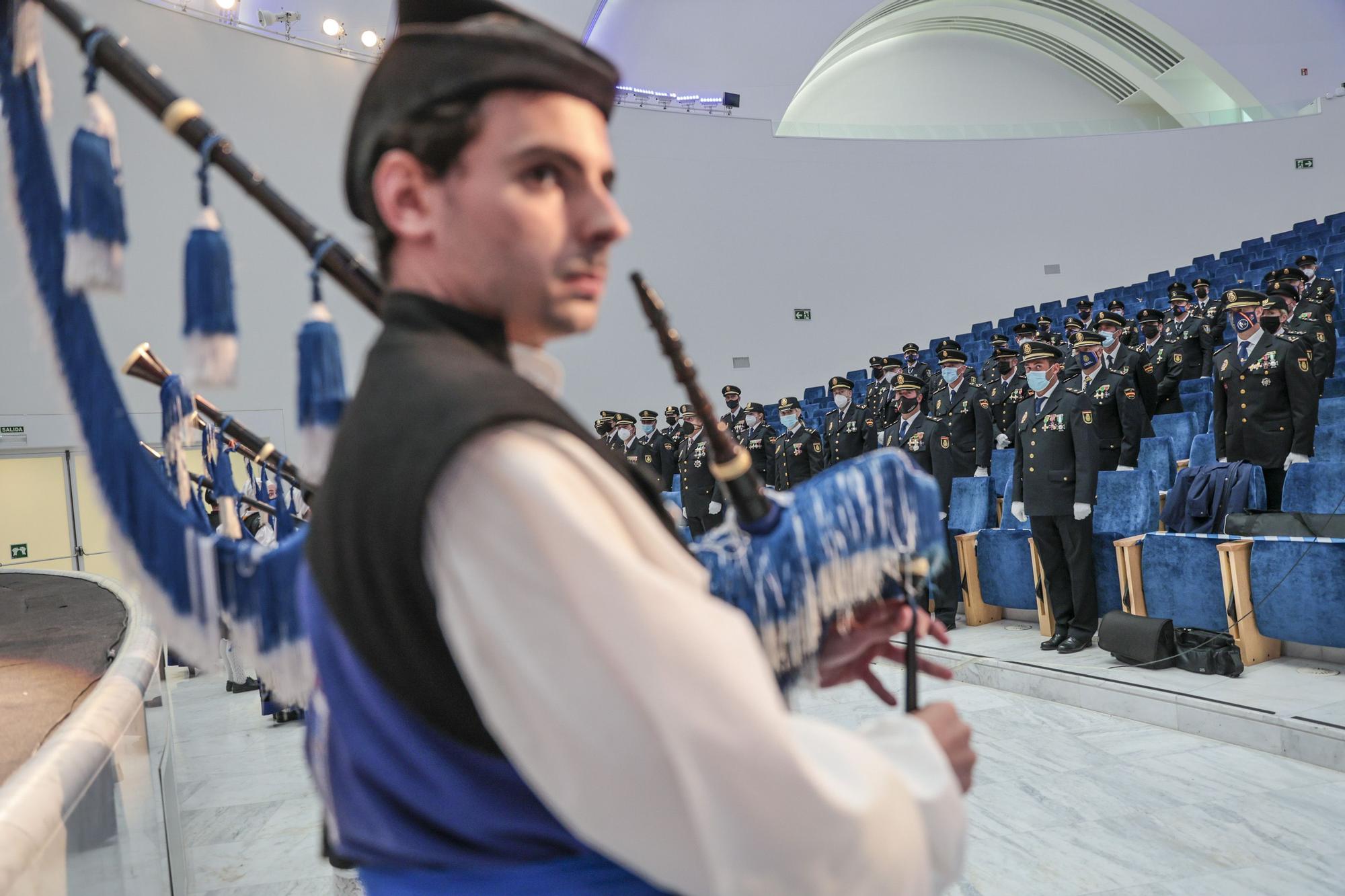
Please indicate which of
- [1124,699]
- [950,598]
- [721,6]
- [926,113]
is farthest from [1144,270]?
[1124,699]

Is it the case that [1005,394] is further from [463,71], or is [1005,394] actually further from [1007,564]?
[463,71]

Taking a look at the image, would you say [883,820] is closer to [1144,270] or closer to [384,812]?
[384,812]

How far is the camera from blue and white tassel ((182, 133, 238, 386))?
26.9 inches

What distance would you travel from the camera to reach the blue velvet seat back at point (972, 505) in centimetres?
549

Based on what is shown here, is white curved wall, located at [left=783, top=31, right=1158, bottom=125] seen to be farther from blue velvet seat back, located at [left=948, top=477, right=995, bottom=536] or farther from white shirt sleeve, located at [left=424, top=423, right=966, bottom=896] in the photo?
white shirt sleeve, located at [left=424, top=423, right=966, bottom=896]

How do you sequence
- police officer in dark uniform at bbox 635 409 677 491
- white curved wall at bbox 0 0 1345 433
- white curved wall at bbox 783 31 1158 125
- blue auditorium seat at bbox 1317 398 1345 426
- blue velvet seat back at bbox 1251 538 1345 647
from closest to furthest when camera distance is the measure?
blue velvet seat back at bbox 1251 538 1345 647 < blue auditorium seat at bbox 1317 398 1345 426 < police officer in dark uniform at bbox 635 409 677 491 < white curved wall at bbox 0 0 1345 433 < white curved wall at bbox 783 31 1158 125

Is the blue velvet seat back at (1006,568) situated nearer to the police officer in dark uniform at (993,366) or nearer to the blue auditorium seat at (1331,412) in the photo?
the blue auditorium seat at (1331,412)

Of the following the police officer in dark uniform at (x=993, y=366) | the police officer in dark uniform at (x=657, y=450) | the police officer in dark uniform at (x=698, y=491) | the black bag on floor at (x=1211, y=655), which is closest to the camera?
the black bag on floor at (x=1211, y=655)

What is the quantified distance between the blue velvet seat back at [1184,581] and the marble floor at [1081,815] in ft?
2.31

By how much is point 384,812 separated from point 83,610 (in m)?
2.52

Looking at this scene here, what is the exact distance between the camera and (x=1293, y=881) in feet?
Answer: 6.53

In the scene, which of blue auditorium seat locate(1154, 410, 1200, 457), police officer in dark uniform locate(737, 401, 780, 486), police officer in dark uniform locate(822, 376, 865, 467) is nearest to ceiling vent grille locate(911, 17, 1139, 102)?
police officer in dark uniform locate(737, 401, 780, 486)

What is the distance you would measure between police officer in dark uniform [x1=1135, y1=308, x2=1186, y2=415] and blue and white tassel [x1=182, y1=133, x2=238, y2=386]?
20.6 ft

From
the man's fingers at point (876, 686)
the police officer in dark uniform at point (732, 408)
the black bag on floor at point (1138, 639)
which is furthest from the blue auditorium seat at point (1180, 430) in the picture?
the man's fingers at point (876, 686)
